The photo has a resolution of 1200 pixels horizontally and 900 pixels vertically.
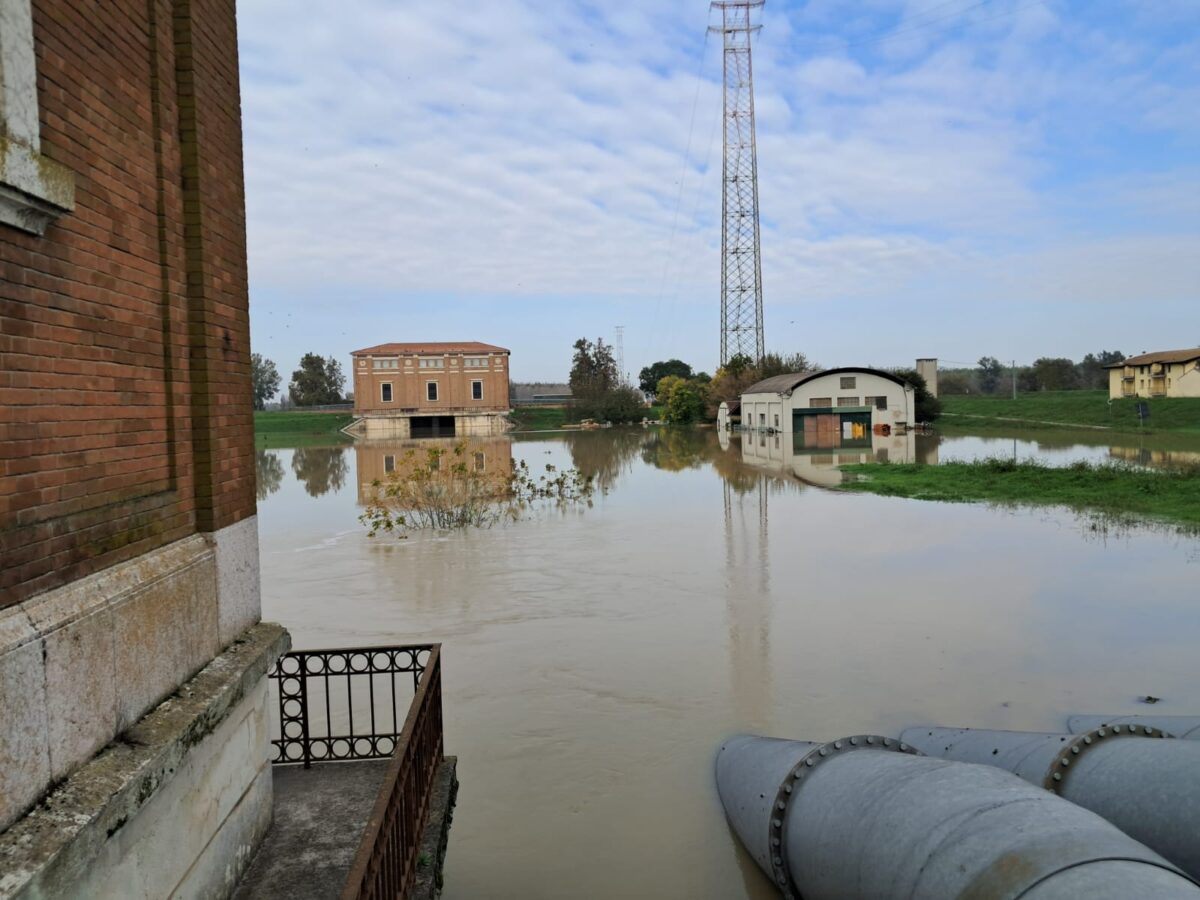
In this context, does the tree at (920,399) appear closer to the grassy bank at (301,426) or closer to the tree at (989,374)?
the grassy bank at (301,426)

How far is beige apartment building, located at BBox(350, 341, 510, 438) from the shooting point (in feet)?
228

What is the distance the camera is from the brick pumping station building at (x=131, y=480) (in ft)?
9.25

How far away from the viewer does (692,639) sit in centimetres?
1056

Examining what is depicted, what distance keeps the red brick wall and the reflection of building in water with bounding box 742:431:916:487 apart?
935 inches

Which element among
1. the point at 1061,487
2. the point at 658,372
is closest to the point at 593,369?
the point at 658,372

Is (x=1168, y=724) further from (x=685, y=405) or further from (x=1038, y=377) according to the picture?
(x=1038, y=377)

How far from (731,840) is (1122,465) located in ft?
91.0

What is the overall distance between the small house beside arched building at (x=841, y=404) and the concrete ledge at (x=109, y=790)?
1824 inches

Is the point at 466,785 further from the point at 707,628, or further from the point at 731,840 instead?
the point at 707,628

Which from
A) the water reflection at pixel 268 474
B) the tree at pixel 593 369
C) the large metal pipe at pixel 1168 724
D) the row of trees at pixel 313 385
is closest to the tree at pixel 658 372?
the tree at pixel 593 369

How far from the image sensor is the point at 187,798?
3.75 metres

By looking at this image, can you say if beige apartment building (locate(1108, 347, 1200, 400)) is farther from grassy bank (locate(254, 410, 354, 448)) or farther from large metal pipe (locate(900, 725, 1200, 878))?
large metal pipe (locate(900, 725, 1200, 878))

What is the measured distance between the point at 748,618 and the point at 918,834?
7765 millimetres

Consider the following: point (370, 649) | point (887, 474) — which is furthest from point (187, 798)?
point (887, 474)
